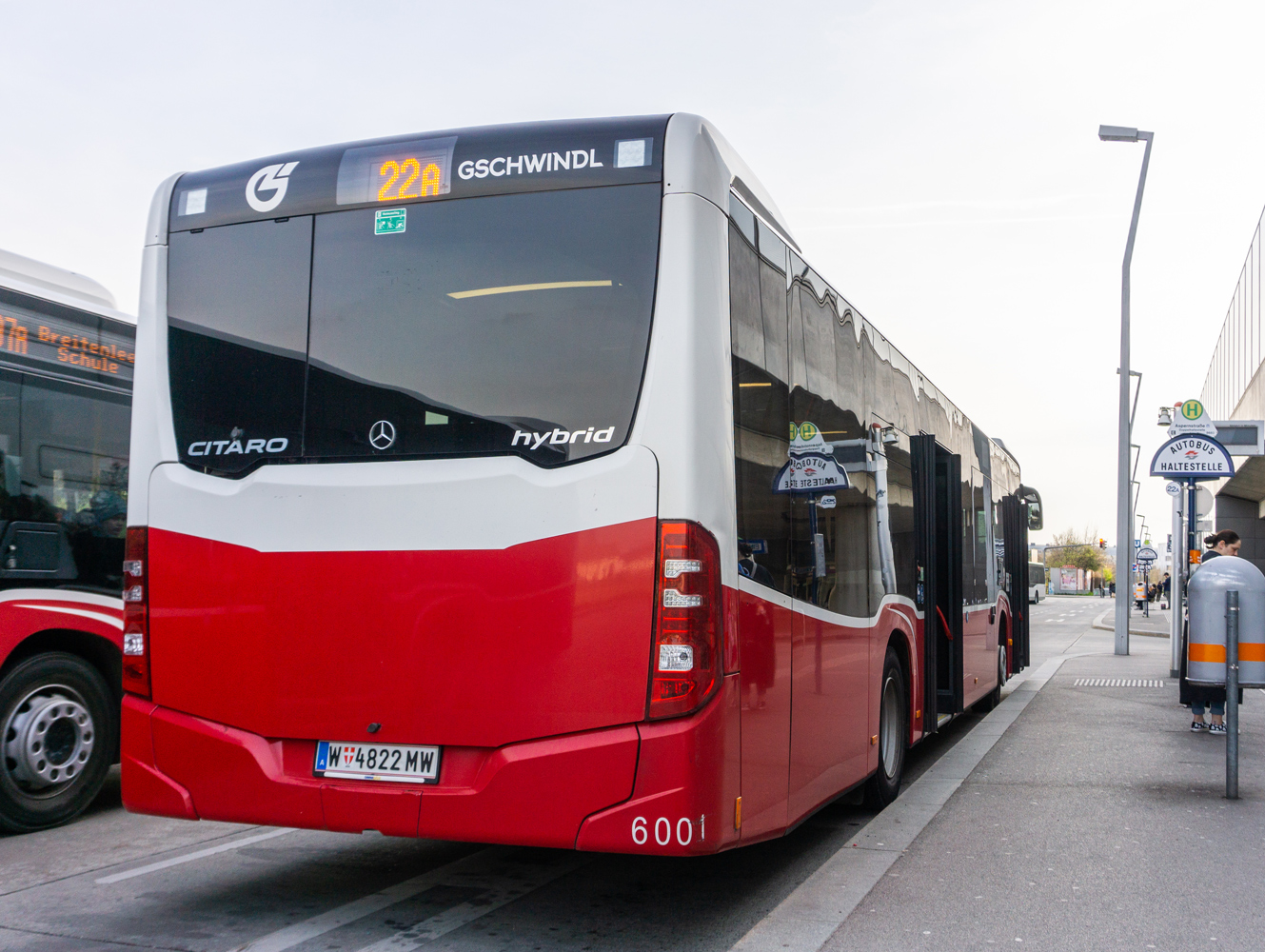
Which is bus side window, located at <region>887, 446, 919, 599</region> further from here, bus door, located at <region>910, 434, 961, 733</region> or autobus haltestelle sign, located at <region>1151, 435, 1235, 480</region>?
autobus haltestelle sign, located at <region>1151, 435, 1235, 480</region>

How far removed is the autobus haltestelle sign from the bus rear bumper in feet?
40.9

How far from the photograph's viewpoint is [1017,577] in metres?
15.3

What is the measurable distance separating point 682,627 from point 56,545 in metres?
4.50

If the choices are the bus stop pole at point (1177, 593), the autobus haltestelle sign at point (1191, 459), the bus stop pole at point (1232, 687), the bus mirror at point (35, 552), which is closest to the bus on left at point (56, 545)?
the bus mirror at point (35, 552)

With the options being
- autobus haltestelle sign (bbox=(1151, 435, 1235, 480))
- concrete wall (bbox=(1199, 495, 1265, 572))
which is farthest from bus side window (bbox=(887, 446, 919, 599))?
concrete wall (bbox=(1199, 495, 1265, 572))

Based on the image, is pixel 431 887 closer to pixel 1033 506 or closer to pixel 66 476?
pixel 66 476

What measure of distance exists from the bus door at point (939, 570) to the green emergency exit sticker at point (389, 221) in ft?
16.0

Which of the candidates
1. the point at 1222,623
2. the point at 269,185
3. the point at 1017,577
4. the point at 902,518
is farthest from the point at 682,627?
the point at 1017,577

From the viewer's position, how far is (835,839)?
6723mm

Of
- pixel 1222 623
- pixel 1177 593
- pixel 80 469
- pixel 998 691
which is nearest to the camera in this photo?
pixel 80 469

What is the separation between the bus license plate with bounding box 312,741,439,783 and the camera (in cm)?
453

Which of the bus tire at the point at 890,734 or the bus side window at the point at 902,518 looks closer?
the bus tire at the point at 890,734

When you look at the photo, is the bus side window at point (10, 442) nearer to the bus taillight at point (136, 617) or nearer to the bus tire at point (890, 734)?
the bus taillight at point (136, 617)

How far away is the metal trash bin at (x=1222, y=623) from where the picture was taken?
784 cm
